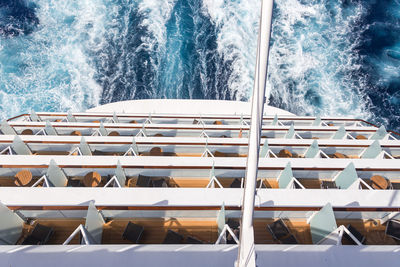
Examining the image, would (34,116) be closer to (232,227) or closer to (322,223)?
(232,227)

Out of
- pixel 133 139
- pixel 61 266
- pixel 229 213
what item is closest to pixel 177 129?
pixel 133 139

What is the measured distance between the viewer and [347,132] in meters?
11.7

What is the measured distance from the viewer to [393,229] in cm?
610

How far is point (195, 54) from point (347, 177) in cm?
1621

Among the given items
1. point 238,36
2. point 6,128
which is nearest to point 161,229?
point 6,128

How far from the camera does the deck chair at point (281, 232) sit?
5848mm

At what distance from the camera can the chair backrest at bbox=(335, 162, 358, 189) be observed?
7520 millimetres

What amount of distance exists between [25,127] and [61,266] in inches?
424

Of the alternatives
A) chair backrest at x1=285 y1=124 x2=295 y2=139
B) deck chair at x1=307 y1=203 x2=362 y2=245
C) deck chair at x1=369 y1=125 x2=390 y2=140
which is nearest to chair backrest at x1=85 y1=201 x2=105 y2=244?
deck chair at x1=307 y1=203 x2=362 y2=245

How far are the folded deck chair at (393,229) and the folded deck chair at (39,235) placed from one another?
1003cm

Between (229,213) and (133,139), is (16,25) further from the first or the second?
(229,213)

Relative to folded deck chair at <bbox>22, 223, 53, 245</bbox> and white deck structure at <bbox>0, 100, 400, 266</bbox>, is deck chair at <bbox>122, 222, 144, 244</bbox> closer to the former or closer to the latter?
white deck structure at <bbox>0, 100, 400, 266</bbox>

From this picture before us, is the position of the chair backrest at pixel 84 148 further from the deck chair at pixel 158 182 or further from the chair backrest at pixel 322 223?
the chair backrest at pixel 322 223

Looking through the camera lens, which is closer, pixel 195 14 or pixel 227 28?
pixel 227 28
